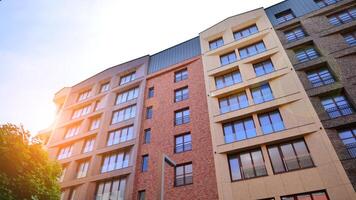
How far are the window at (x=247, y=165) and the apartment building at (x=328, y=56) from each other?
5.01 meters

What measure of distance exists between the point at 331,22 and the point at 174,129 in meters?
18.8

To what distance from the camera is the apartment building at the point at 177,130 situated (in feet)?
61.6

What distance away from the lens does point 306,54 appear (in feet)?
70.6

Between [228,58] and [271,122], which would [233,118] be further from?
[228,58]

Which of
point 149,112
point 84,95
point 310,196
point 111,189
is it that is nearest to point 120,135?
point 149,112

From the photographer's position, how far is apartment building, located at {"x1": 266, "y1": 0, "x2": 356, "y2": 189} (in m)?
16.1

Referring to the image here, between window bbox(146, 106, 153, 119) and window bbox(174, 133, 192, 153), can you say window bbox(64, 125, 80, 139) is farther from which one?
window bbox(174, 133, 192, 153)

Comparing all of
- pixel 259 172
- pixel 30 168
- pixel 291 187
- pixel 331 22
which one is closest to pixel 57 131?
pixel 30 168

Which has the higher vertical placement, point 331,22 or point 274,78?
point 331,22

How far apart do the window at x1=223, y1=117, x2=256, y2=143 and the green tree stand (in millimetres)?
14125

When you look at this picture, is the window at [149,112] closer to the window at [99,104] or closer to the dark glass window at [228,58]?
the window at [99,104]

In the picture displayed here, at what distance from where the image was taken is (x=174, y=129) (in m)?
22.7

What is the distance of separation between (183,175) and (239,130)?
6.23 meters

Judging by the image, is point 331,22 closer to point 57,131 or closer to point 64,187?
point 64,187
